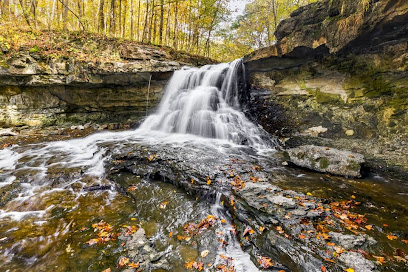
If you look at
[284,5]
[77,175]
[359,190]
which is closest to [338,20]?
[359,190]

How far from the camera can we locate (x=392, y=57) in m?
6.18

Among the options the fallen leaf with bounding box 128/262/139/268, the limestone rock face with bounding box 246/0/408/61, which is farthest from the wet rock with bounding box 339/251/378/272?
the limestone rock face with bounding box 246/0/408/61

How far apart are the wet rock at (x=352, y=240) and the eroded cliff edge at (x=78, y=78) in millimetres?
10220

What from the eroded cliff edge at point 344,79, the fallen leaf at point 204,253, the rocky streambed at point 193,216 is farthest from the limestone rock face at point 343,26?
the fallen leaf at point 204,253

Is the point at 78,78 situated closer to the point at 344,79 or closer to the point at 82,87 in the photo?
the point at 82,87

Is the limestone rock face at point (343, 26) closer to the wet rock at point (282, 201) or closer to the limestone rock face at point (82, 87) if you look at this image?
the wet rock at point (282, 201)

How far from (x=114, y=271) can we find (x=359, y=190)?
5209mm

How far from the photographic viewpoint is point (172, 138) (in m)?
8.45

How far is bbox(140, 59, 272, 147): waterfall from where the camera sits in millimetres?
8672

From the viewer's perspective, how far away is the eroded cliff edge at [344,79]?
5.94 metres

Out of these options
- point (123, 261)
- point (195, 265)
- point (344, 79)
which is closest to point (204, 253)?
point (195, 265)

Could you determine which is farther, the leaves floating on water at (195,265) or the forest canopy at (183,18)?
the forest canopy at (183,18)

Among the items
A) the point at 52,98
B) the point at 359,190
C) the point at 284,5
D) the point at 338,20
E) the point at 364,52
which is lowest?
the point at 359,190

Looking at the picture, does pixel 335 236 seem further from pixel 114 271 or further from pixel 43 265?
pixel 43 265
